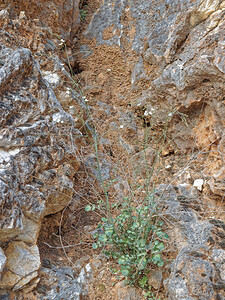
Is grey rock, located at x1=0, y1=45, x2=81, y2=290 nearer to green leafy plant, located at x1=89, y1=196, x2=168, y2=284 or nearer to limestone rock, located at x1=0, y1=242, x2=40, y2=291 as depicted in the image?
limestone rock, located at x1=0, y1=242, x2=40, y2=291

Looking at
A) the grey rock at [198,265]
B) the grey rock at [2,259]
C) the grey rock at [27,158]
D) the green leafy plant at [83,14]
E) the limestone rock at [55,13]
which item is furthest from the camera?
the green leafy plant at [83,14]

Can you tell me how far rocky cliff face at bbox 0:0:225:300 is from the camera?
1896mm

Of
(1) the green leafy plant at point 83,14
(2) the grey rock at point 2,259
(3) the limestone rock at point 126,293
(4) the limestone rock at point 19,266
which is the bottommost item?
(3) the limestone rock at point 126,293

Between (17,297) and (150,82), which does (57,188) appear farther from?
(150,82)

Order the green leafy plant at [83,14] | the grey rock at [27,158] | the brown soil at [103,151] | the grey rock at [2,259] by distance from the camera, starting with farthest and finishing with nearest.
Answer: the green leafy plant at [83,14] < the brown soil at [103,151] < the grey rock at [27,158] < the grey rock at [2,259]

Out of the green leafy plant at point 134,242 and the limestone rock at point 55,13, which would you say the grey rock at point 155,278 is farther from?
the limestone rock at point 55,13

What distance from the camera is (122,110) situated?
3.84 meters

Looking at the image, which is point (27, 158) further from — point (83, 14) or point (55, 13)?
point (83, 14)

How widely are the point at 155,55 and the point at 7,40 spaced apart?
199cm

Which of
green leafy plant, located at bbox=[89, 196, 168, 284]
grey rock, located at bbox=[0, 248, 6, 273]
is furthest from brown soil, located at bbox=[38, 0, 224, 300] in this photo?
grey rock, located at bbox=[0, 248, 6, 273]

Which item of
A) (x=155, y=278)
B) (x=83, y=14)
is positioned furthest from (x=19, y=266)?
(x=83, y=14)

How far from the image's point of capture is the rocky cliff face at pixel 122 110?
1.90 metres

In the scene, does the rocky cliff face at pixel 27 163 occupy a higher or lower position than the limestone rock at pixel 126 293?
higher

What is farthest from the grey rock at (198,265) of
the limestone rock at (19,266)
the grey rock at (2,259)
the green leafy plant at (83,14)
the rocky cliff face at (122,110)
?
the green leafy plant at (83,14)
